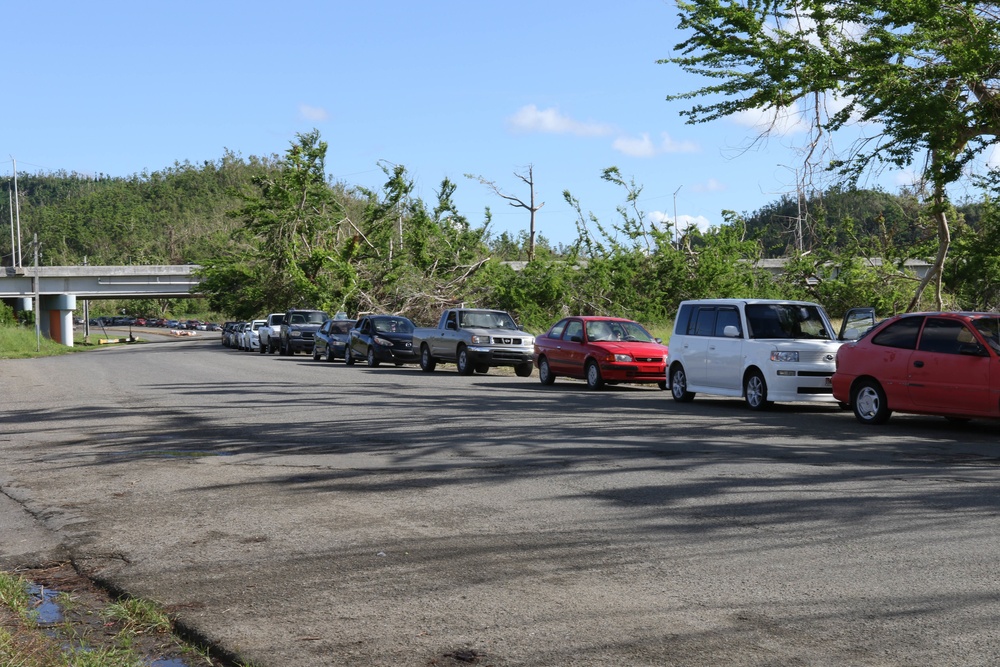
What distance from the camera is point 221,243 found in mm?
71562

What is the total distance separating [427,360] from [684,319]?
12625 mm

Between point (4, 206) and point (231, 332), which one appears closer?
point (231, 332)

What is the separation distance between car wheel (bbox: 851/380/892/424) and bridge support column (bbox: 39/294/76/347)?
82287mm

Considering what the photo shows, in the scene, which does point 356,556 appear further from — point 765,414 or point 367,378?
point 367,378

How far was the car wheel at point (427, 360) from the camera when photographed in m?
30.9

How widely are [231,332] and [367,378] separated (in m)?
40.9

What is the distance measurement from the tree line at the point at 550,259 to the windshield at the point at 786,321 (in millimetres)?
1877

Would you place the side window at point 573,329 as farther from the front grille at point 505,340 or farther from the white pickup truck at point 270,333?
the white pickup truck at point 270,333

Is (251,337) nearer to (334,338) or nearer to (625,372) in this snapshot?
(334,338)

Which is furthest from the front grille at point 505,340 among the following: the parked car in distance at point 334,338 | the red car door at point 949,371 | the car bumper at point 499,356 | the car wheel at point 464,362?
the red car door at point 949,371

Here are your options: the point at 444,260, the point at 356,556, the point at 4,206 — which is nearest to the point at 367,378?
the point at 356,556

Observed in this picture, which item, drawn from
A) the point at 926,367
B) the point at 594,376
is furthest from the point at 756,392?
the point at 594,376

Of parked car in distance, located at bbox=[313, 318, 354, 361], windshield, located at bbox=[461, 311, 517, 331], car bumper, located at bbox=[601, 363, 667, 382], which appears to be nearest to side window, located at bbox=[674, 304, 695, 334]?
car bumper, located at bbox=[601, 363, 667, 382]

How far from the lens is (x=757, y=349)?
17547 millimetres
